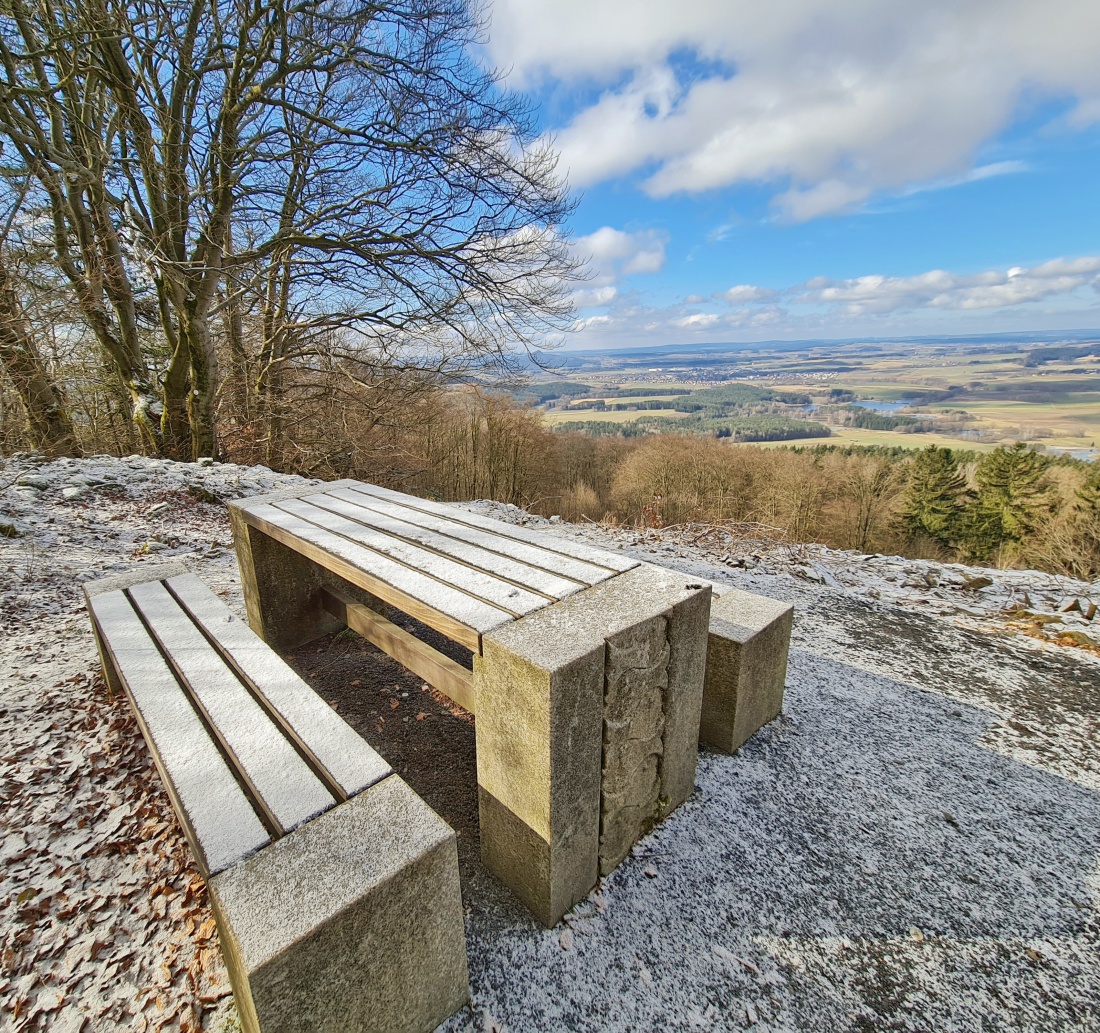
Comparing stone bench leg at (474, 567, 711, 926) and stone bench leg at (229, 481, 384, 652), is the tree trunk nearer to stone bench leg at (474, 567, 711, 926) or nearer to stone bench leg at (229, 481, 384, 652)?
stone bench leg at (229, 481, 384, 652)

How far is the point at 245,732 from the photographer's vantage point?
151cm

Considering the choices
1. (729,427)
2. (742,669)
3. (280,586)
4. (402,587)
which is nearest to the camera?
(402,587)

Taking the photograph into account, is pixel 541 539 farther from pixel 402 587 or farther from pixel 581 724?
pixel 581 724

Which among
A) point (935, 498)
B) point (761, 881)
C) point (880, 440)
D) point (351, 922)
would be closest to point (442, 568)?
point (351, 922)

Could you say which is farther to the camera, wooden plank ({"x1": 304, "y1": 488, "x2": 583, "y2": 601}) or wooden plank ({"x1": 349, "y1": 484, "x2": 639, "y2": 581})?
wooden plank ({"x1": 349, "y1": 484, "x2": 639, "y2": 581})

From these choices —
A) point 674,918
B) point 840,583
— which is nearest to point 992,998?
point 674,918

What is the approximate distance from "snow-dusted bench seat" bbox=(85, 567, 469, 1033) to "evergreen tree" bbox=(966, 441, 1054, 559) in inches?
986

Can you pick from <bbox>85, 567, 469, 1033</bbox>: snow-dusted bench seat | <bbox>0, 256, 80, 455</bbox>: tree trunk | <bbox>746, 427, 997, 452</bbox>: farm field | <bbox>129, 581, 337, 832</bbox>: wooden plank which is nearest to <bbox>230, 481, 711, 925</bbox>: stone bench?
<bbox>85, 567, 469, 1033</bbox>: snow-dusted bench seat

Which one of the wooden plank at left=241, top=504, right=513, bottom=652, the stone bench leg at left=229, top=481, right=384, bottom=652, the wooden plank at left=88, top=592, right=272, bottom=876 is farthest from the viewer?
the stone bench leg at left=229, top=481, right=384, bottom=652

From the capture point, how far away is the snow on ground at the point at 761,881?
142 cm

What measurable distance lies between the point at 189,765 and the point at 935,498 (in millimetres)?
28802

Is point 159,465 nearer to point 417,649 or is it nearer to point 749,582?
point 417,649

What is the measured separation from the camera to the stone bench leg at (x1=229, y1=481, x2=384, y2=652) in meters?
3.04

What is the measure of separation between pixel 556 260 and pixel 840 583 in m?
6.07
